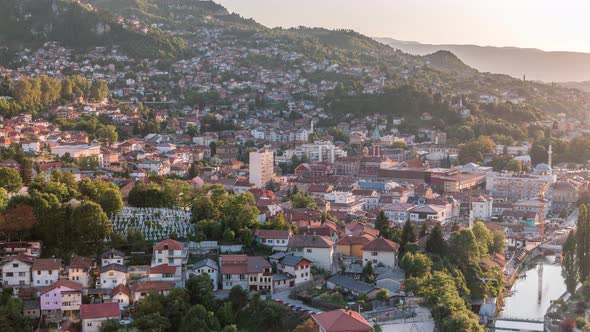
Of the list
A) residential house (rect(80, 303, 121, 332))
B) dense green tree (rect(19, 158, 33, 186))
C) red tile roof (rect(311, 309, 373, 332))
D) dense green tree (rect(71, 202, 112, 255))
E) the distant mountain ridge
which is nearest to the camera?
red tile roof (rect(311, 309, 373, 332))

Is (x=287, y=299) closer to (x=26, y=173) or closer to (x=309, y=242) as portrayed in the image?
(x=309, y=242)

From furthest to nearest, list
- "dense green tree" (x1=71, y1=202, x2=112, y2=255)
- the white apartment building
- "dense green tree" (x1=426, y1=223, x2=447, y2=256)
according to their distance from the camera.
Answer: the white apartment building
"dense green tree" (x1=426, y1=223, x2=447, y2=256)
"dense green tree" (x1=71, y1=202, x2=112, y2=255)

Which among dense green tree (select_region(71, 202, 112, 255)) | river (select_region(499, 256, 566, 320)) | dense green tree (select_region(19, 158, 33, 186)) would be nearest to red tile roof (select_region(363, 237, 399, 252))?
river (select_region(499, 256, 566, 320))

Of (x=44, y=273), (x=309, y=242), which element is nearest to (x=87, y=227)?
(x=44, y=273)

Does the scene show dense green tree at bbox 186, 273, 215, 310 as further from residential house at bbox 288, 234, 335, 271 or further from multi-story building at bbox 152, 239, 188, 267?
residential house at bbox 288, 234, 335, 271

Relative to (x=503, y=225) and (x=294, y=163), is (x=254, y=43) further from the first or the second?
(x=503, y=225)
